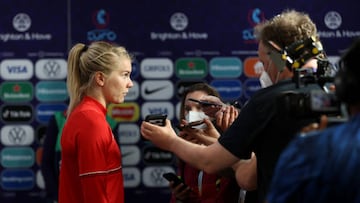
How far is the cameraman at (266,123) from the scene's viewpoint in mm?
2135

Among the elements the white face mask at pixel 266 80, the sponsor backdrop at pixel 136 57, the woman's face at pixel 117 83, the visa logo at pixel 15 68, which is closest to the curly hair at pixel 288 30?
the white face mask at pixel 266 80

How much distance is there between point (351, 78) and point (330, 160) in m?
0.18

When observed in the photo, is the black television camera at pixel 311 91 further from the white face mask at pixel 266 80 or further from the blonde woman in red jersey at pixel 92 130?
the blonde woman in red jersey at pixel 92 130

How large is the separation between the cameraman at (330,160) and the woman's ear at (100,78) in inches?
54.9

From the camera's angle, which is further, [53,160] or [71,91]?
[53,160]

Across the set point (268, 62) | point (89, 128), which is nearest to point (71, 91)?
point (89, 128)

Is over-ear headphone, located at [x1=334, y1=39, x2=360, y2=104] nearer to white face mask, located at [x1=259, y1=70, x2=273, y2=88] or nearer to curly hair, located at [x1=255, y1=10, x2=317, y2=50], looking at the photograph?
curly hair, located at [x1=255, y1=10, x2=317, y2=50]

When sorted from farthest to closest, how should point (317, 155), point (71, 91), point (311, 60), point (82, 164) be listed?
point (71, 91) → point (82, 164) → point (311, 60) → point (317, 155)

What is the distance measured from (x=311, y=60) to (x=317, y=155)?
772mm

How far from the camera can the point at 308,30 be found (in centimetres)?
225

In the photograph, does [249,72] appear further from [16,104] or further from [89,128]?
[89,128]

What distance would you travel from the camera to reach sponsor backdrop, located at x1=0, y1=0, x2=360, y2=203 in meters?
4.61

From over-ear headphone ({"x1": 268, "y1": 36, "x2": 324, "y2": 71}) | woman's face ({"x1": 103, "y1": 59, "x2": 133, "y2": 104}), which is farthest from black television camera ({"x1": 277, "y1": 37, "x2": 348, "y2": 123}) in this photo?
woman's face ({"x1": 103, "y1": 59, "x2": 133, "y2": 104})

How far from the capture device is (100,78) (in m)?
2.85
